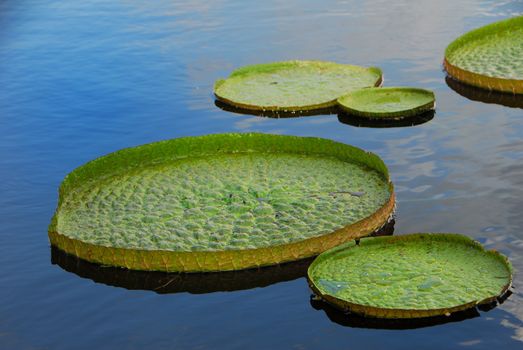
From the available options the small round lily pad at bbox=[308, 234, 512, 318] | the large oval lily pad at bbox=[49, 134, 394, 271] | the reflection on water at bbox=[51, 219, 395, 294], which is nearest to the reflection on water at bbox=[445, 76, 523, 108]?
the large oval lily pad at bbox=[49, 134, 394, 271]

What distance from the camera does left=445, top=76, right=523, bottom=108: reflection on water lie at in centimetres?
457

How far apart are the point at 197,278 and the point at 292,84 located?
206 centimetres

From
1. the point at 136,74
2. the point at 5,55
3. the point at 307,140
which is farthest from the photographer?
the point at 5,55

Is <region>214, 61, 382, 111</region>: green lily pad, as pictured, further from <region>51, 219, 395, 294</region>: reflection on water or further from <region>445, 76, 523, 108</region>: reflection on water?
<region>51, 219, 395, 294</region>: reflection on water

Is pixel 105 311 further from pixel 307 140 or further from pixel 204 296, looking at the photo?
pixel 307 140

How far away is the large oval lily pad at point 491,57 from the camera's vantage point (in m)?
4.69

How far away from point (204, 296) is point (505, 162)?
1525mm

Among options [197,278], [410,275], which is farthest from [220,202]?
[410,275]

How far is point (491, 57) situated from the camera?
16.4 feet

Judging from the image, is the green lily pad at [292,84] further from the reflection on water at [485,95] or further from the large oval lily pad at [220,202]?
the large oval lily pad at [220,202]

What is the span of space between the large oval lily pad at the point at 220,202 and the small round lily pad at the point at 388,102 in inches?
26.4

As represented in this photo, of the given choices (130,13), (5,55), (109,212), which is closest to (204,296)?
(109,212)

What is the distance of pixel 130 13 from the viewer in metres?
7.08

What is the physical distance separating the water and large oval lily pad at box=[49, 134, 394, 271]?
0.11 m
